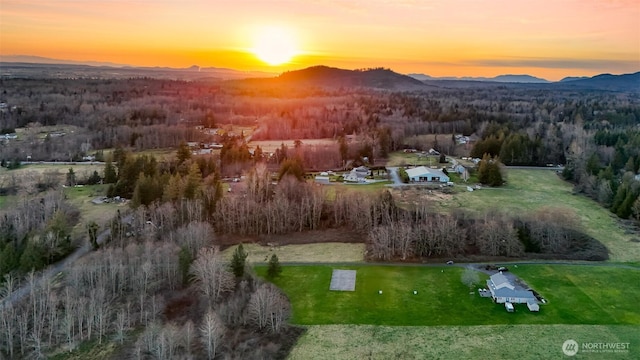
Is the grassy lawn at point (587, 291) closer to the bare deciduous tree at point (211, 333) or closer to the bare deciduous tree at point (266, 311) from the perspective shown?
the bare deciduous tree at point (266, 311)

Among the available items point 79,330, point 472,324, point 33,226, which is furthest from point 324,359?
point 33,226

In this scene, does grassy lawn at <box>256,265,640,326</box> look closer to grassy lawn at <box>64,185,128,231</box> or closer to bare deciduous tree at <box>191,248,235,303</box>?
bare deciduous tree at <box>191,248,235,303</box>

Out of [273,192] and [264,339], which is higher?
[273,192]

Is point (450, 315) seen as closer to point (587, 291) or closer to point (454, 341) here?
point (454, 341)

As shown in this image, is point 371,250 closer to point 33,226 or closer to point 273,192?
point 273,192

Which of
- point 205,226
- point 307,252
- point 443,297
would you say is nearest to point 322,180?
point 307,252

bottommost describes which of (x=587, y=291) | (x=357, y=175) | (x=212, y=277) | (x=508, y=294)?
(x=587, y=291)
